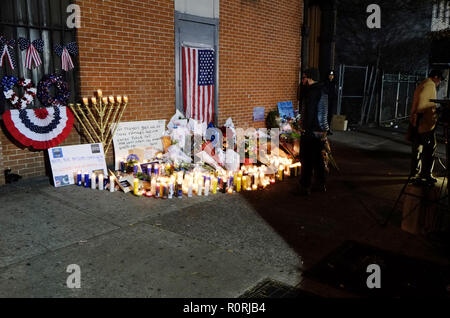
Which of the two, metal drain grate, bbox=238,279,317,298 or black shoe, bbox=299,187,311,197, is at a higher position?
black shoe, bbox=299,187,311,197

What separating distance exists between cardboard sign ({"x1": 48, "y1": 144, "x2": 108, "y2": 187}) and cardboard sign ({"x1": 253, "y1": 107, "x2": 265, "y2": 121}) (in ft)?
17.1

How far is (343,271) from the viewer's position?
3.97 m

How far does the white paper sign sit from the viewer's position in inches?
310

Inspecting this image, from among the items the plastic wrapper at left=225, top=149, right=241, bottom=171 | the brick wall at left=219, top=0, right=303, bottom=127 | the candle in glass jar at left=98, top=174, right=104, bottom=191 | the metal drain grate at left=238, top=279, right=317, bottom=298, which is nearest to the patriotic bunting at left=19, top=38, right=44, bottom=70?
the candle in glass jar at left=98, top=174, right=104, bottom=191

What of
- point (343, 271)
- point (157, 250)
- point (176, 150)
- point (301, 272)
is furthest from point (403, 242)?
point (176, 150)

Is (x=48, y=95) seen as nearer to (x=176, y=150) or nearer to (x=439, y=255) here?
(x=176, y=150)

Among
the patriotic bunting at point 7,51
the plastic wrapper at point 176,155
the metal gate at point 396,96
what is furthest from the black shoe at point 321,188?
the metal gate at point 396,96

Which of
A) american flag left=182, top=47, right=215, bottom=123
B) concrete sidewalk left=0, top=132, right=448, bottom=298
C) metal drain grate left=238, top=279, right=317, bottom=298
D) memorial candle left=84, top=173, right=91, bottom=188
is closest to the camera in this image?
metal drain grate left=238, top=279, right=317, bottom=298

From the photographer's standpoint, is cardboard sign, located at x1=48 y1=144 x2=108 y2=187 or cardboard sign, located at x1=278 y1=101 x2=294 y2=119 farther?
cardboard sign, located at x1=278 y1=101 x2=294 y2=119

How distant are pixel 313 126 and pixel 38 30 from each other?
505cm

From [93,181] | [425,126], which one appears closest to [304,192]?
[425,126]

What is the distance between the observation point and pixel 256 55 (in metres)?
11.0

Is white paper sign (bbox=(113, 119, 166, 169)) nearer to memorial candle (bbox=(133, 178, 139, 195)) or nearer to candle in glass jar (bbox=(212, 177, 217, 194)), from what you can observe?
memorial candle (bbox=(133, 178, 139, 195))
